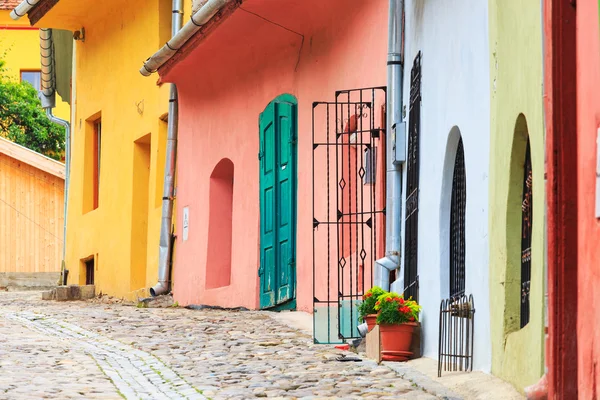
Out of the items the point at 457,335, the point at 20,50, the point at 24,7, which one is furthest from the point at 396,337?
the point at 20,50

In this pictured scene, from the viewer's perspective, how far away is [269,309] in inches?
579

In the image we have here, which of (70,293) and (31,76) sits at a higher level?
(31,76)

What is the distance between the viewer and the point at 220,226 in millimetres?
16891

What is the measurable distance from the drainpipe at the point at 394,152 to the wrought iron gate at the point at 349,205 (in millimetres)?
441

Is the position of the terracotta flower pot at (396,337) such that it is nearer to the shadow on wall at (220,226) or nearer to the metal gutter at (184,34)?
the metal gutter at (184,34)

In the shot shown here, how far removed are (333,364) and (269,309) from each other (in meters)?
5.54

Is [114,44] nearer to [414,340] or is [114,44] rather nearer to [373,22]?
[373,22]

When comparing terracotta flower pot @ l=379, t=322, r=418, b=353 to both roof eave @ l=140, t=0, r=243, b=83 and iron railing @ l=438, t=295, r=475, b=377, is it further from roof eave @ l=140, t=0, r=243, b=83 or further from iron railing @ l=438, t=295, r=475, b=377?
roof eave @ l=140, t=0, r=243, b=83

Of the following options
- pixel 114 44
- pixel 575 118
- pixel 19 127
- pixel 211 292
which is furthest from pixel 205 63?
pixel 19 127

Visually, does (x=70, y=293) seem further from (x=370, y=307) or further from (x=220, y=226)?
(x=370, y=307)

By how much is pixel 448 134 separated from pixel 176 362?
249 cm

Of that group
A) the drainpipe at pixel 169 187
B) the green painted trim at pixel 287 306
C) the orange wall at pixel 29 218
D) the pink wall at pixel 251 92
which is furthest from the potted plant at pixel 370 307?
the orange wall at pixel 29 218

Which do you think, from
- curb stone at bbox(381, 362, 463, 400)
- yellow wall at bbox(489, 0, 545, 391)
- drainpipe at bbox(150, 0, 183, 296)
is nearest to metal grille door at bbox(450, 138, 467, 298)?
curb stone at bbox(381, 362, 463, 400)

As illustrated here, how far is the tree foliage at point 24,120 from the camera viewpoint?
3462 cm
